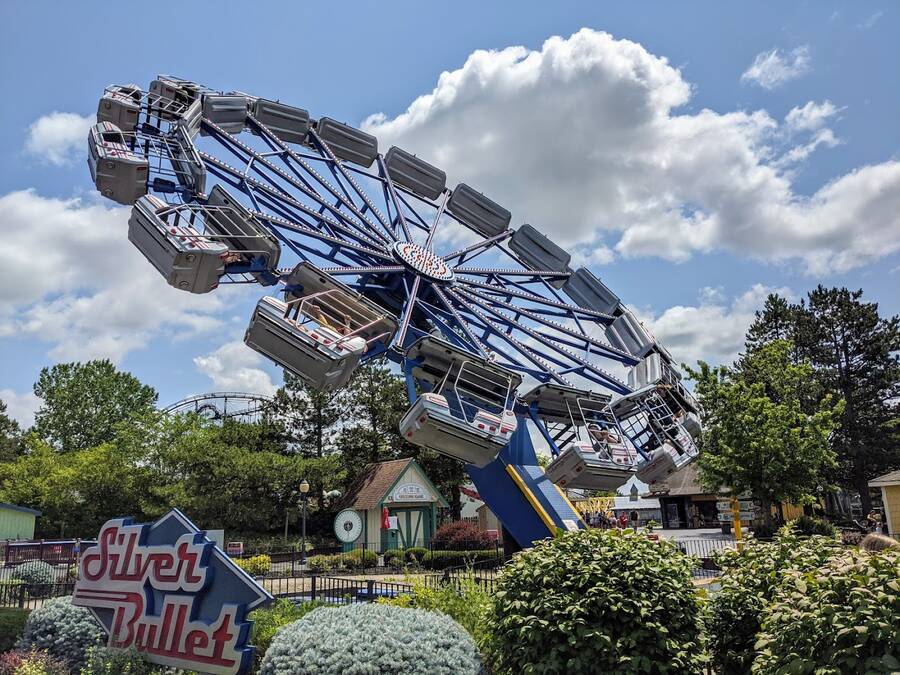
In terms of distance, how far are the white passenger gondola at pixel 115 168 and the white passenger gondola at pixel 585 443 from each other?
9922 millimetres

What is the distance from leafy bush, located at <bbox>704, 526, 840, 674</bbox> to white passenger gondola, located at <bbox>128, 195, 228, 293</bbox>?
34.4 ft

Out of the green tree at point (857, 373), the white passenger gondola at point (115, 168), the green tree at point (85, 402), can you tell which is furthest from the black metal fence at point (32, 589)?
the green tree at point (857, 373)

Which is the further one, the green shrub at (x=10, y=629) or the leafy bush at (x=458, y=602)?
the green shrub at (x=10, y=629)

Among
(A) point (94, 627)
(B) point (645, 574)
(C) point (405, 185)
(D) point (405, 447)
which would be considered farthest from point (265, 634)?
(D) point (405, 447)

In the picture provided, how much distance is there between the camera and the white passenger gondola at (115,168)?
1407cm

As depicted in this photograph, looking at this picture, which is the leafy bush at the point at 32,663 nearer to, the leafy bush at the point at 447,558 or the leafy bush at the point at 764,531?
the leafy bush at the point at 447,558

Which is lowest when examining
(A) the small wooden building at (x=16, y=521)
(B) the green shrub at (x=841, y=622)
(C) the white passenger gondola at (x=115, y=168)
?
(B) the green shrub at (x=841, y=622)

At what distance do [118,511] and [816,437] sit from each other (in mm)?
40167

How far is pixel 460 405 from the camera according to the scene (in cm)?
1311

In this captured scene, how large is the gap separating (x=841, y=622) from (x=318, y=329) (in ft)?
32.3

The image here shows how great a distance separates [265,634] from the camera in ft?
31.3

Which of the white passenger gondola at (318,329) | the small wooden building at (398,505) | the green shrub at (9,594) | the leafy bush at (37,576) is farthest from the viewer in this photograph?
the small wooden building at (398,505)

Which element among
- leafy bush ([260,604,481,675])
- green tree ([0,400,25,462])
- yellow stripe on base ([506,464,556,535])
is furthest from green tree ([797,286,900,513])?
green tree ([0,400,25,462])

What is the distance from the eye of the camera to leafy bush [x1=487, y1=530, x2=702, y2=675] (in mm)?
6457
